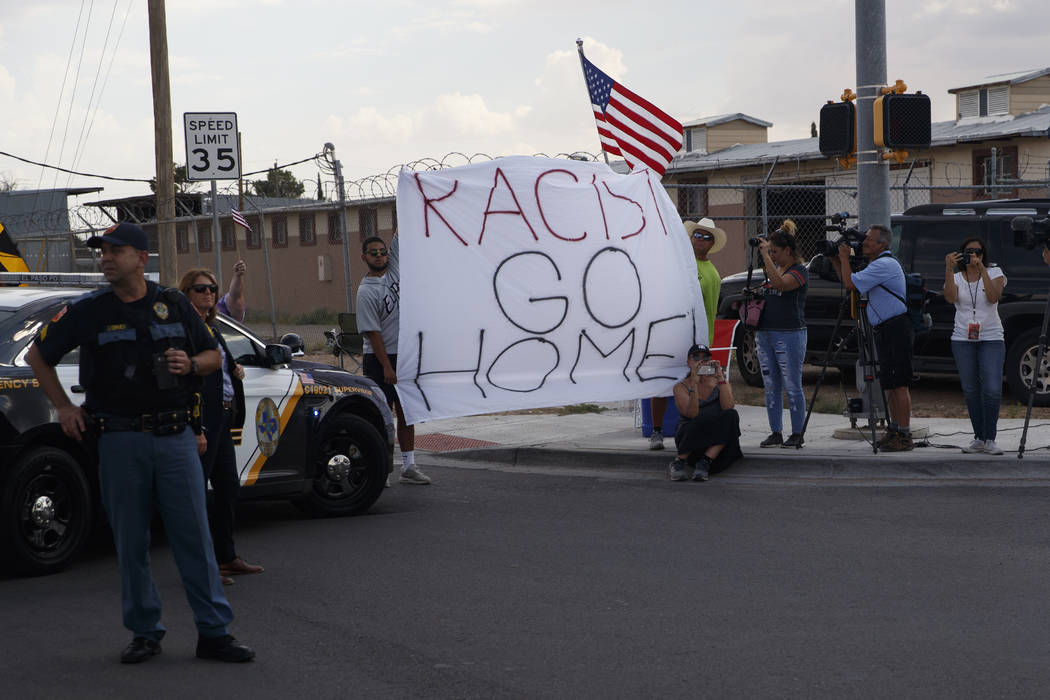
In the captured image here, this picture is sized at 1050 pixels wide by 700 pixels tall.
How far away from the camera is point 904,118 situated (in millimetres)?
10859

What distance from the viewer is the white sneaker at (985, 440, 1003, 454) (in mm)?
9961

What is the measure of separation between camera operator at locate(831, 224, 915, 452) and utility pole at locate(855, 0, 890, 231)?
768 millimetres

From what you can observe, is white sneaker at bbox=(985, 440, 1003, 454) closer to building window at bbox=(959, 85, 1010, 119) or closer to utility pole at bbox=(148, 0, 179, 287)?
utility pole at bbox=(148, 0, 179, 287)

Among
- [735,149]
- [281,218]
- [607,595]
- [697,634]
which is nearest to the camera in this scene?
[697,634]

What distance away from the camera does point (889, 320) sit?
33.6 ft

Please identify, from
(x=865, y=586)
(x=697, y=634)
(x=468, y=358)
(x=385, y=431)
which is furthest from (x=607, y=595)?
(x=468, y=358)

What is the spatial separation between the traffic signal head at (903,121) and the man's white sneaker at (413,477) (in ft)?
15.7

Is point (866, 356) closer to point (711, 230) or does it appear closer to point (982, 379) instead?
point (982, 379)

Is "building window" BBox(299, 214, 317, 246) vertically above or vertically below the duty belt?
above

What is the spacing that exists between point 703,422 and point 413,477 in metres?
2.28

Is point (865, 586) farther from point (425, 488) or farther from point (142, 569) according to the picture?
point (425, 488)

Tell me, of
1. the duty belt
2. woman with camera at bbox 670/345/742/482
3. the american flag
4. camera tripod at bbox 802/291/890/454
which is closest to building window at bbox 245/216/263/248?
the american flag

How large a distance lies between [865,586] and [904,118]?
5.72 m

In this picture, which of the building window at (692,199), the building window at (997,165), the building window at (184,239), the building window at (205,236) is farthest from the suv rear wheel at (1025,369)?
the building window at (184,239)
